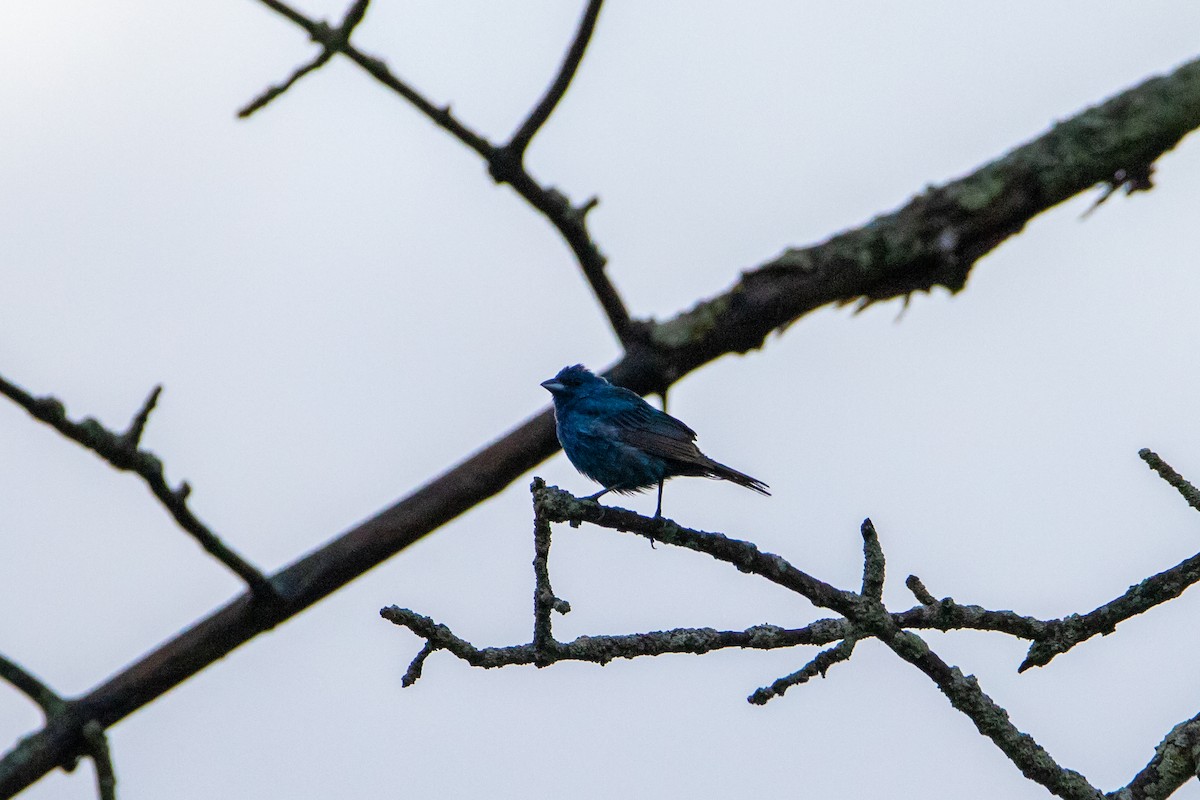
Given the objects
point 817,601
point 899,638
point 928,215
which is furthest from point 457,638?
point 928,215

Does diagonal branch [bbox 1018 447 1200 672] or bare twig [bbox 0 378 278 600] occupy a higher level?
bare twig [bbox 0 378 278 600]

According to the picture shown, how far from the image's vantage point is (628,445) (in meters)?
8.53

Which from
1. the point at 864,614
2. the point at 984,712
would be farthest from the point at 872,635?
the point at 984,712

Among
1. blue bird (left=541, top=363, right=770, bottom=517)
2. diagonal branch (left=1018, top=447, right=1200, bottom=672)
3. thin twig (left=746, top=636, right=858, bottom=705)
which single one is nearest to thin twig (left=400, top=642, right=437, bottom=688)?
thin twig (left=746, top=636, right=858, bottom=705)

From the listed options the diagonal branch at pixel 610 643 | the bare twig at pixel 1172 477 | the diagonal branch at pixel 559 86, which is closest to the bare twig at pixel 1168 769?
the bare twig at pixel 1172 477

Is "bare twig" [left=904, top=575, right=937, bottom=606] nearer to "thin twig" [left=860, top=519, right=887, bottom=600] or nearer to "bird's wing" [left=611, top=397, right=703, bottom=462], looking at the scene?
"thin twig" [left=860, top=519, right=887, bottom=600]

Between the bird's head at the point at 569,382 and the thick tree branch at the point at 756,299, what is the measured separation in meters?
6.50

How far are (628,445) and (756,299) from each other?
19.7ft

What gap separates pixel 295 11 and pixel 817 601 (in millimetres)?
2837

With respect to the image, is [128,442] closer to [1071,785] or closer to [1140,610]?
[1071,785]

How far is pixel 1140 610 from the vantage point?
203 inches

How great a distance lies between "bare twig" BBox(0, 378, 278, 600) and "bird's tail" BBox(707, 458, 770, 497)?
5516 millimetres

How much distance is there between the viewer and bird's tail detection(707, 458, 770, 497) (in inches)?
324

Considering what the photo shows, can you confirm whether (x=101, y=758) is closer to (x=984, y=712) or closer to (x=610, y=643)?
(x=610, y=643)
